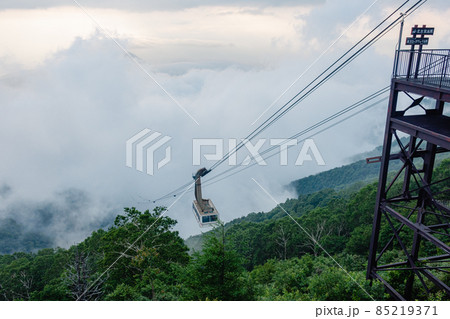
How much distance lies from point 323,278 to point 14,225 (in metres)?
122

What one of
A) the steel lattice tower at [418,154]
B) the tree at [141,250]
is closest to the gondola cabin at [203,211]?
the tree at [141,250]

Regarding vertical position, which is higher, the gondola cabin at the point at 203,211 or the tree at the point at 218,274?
the gondola cabin at the point at 203,211

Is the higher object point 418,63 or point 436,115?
point 418,63

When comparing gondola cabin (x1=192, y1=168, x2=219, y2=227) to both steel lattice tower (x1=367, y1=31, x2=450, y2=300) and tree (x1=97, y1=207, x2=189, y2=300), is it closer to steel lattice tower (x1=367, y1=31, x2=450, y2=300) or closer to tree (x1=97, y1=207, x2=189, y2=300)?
tree (x1=97, y1=207, x2=189, y2=300)

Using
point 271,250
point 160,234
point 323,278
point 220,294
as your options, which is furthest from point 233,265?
point 271,250

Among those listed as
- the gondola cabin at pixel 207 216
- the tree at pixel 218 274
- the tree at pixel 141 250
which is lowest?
the tree at pixel 218 274

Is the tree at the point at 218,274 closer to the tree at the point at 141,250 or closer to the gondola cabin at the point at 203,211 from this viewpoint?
the tree at the point at 141,250

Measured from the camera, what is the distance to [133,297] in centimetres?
1416

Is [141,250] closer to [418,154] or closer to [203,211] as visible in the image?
[203,211]

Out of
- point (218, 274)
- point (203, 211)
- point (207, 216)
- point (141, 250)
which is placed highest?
point (203, 211)

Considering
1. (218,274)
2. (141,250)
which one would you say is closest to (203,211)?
(141,250)

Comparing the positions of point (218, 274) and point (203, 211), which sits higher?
point (203, 211)

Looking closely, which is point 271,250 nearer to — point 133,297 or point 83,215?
point 133,297

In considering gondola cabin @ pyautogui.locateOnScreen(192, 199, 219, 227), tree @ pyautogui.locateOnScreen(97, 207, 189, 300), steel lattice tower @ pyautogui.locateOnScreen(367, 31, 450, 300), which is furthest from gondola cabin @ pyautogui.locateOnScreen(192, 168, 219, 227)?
steel lattice tower @ pyautogui.locateOnScreen(367, 31, 450, 300)
